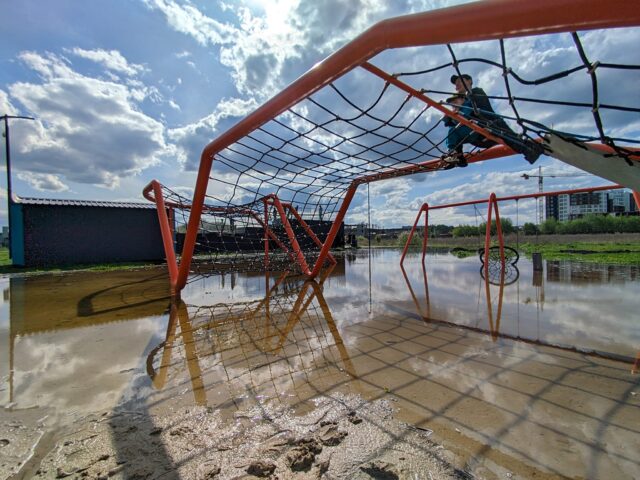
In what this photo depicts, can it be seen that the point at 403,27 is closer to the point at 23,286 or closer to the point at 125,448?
the point at 125,448

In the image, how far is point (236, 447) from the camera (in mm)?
1577

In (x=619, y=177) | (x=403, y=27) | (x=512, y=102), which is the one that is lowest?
(x=619, y=177)

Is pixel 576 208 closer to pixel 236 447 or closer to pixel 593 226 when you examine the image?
pixel 593 226

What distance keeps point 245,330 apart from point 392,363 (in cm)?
186

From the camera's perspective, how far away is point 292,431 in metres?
1.70

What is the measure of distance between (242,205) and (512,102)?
23.0 feet

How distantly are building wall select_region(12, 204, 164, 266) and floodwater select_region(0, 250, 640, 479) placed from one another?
9470 millimetres

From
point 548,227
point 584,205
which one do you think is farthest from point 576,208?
point 548,227

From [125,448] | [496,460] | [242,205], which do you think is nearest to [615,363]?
[496,460]

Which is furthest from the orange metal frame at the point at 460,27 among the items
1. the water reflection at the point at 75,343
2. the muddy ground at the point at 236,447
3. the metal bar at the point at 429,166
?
the water reflection at the point at 75,343

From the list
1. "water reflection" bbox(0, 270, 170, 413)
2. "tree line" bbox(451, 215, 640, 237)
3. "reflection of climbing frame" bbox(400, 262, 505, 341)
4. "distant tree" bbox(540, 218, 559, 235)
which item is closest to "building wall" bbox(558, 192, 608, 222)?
"distant tree" bbox(540, 218, 559, 235)

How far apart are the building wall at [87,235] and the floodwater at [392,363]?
9470mm

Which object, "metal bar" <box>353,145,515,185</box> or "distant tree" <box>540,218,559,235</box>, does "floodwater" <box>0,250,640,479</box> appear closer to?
"metal bar" <box>353,145,515,185</box>

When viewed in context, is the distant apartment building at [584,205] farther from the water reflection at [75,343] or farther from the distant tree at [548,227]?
the water reflection at [75,343]
